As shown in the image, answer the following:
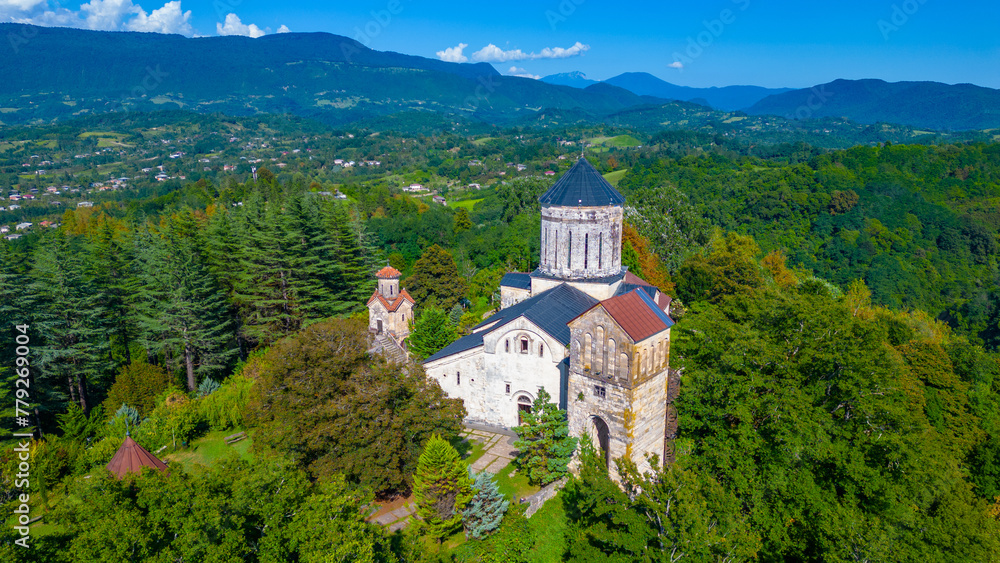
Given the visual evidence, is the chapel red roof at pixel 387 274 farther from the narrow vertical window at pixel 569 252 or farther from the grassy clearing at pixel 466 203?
the grassy clearing at pixel 466 203

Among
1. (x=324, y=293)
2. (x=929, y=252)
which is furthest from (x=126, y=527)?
(x=929, y=252)

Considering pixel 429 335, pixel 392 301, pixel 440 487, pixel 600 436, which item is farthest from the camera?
pixel 392 301

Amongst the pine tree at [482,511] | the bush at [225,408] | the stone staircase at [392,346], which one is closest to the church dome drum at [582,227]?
the stone staircase at [392,346]

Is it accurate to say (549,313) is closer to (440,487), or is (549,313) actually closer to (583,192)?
(583,192)

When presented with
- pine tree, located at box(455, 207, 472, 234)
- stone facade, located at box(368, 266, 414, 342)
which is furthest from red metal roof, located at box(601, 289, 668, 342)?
pine tree, located at box(455, 207, 472, 234)

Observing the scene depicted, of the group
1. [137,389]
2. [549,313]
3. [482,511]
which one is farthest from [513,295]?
[137,389]

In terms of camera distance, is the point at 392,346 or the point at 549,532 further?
the point at 392,346
